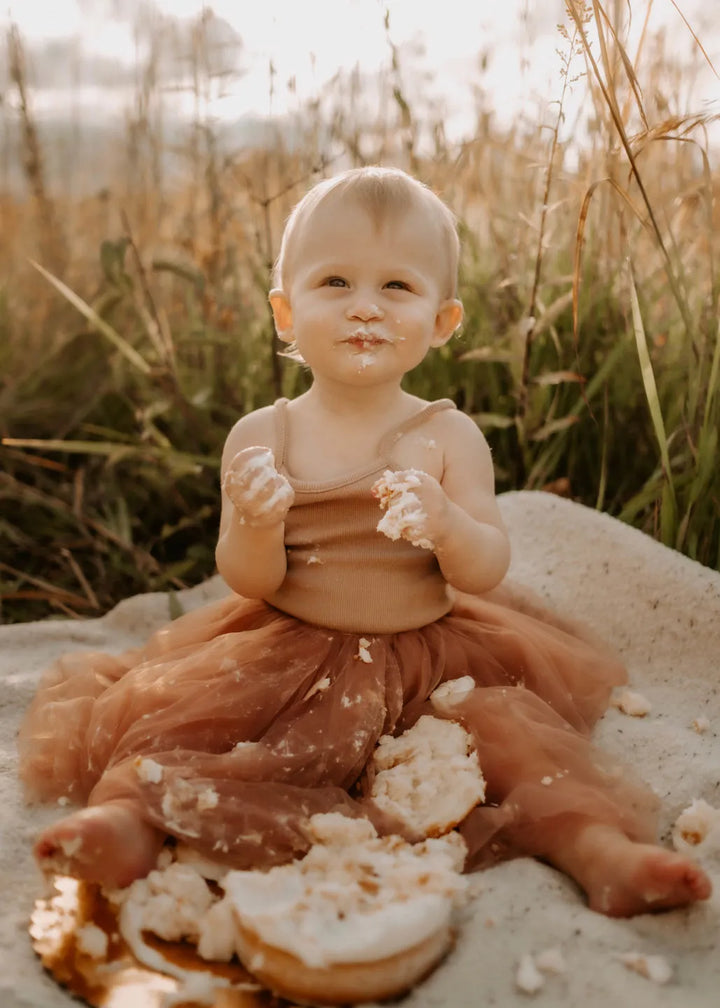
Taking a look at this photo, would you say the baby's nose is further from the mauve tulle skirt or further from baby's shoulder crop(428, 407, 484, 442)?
the mauve tulle skirt

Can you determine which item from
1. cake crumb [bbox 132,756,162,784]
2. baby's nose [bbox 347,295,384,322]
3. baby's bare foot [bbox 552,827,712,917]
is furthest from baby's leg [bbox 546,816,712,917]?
baby's nose [bbox 347,295,384,322]

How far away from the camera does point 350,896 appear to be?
1.12 meters

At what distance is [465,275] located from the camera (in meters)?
2.63

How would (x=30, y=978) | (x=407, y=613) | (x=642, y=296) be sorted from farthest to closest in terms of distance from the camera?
(x=642, y=296) < (x=407, y=613) < (x=30, y=978)

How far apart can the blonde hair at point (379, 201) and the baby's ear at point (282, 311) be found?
0.09ft

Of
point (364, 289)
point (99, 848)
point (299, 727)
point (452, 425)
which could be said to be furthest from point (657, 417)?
point (99, 848)

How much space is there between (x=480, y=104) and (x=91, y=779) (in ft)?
6.20

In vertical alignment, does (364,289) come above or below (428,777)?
above

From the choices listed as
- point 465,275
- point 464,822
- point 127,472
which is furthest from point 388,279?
point 127,472

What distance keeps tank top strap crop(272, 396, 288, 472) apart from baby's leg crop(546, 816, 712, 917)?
2.33ft

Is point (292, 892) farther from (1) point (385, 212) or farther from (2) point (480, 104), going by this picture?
(2) point (480, 104)

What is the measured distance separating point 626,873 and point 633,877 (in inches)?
0.4

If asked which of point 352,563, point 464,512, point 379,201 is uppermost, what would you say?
point 379,201

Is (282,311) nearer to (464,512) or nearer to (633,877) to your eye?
(464,512)
